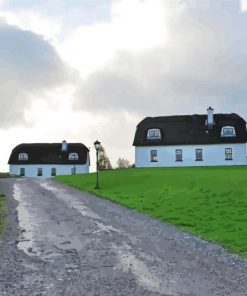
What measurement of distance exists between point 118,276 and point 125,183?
29283mm

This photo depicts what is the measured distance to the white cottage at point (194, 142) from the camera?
66.9 m

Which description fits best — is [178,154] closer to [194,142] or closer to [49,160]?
[194,142]

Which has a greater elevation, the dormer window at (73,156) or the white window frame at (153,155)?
the dormer window at (73,156)

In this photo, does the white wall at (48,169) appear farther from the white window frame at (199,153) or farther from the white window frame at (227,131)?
the white window frame at (227,131)

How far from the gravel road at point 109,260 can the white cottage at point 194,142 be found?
46936 millimetres

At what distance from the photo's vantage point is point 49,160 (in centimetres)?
9556

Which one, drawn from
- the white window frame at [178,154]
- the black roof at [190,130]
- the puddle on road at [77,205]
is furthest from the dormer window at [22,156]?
the puddle on road at [77,205]

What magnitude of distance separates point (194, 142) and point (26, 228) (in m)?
51.1

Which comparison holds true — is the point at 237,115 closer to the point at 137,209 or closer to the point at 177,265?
the point at 137,209

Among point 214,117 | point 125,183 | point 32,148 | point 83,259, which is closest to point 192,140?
point 214,117

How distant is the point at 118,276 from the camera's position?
36.9 feet

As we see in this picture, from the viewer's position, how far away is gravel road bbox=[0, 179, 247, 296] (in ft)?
33.8

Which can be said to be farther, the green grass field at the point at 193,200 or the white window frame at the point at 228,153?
the white window frame at the point at 228,153

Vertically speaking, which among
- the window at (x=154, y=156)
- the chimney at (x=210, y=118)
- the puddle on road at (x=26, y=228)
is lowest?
the puddle on road at (x=26, y=228)
